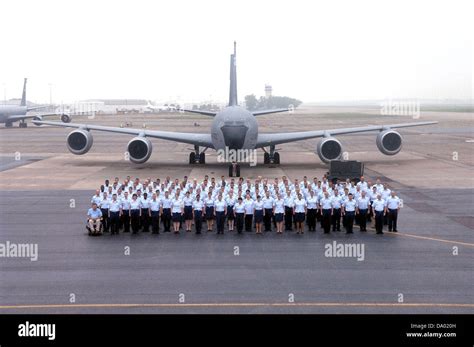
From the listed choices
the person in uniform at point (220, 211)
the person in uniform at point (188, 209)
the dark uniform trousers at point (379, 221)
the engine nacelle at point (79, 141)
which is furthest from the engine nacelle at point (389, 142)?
the person in uniform at point (188, 209)

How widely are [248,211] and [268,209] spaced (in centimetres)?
73

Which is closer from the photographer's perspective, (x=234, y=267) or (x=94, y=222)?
(x=234, y=267)

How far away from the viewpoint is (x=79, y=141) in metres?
40.5

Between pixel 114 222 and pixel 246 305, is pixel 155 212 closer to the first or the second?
pixel 114 222

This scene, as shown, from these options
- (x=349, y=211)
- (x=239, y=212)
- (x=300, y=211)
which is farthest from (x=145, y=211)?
(x=349, y=211)

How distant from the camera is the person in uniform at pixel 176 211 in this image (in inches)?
811

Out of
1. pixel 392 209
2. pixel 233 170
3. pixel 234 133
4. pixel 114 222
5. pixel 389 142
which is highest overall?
pixel 234 133

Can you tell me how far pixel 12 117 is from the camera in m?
91.8

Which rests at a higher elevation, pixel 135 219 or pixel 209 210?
pixel 209 210

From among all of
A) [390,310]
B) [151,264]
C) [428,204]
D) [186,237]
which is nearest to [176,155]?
[428,204]

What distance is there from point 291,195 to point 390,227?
11.6 ft

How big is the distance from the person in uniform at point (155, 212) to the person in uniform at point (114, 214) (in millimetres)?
1118

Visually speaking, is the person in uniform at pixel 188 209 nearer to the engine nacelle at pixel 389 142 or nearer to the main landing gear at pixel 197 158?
the main landing gear at pixel 197 158
